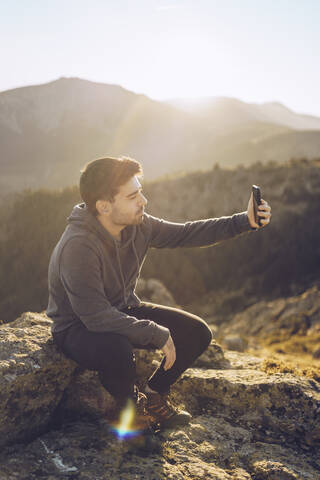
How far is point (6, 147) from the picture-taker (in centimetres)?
918

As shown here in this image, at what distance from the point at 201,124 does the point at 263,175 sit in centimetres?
7707

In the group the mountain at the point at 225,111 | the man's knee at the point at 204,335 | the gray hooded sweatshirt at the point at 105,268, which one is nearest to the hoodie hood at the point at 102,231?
the gray hooded sweatshirt at the point at 105,268

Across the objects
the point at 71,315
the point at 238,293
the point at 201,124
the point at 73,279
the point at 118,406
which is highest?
the point at 201,124

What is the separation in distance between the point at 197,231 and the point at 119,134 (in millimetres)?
53134

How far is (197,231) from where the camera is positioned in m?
3.78

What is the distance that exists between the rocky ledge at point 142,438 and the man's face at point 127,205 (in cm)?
129

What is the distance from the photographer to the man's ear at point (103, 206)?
3000mm

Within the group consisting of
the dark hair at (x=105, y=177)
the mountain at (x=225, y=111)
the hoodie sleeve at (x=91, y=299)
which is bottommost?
the hoodie sleeve at (x=91, y=299)

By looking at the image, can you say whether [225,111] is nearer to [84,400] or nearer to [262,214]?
[262,214]

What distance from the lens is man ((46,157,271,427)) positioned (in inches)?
110

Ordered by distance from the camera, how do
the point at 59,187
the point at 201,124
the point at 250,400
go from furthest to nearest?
the point at 201,124, the point at 59,187, the point at 250,400

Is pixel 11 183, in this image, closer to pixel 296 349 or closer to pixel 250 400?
pixel 296 349

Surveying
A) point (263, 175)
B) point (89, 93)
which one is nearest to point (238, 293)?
point (263, 175)

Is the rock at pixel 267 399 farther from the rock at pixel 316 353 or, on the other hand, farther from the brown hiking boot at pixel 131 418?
the rock at pixel 316 353
